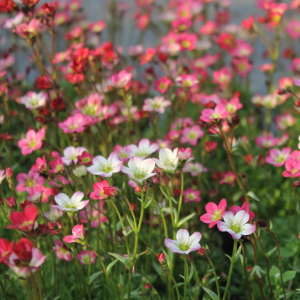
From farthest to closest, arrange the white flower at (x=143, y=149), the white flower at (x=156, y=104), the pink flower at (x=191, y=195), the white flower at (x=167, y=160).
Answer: the white flower at (x=156, y=104) < the pink flower at (x=191, y=195) < the white flower at (x=143, y=149) < the white flower at (x=167, y=160)

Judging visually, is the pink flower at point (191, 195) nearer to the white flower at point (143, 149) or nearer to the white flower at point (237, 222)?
the white flower at point (143, 149)

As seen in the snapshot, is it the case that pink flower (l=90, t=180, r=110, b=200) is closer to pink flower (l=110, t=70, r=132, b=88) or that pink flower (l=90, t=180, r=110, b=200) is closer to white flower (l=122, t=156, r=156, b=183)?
A: white flower (l=122, t=156, r=156, b=183)

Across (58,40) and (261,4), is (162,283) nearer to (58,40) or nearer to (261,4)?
(261,4)

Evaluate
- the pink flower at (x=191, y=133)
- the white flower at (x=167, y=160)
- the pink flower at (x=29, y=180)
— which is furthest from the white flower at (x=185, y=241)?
the pink flower at (x=191, y=133)

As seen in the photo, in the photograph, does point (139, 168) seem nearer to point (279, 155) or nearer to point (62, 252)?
point (62, 252)

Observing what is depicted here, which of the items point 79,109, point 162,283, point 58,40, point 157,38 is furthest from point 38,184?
point 157,38
